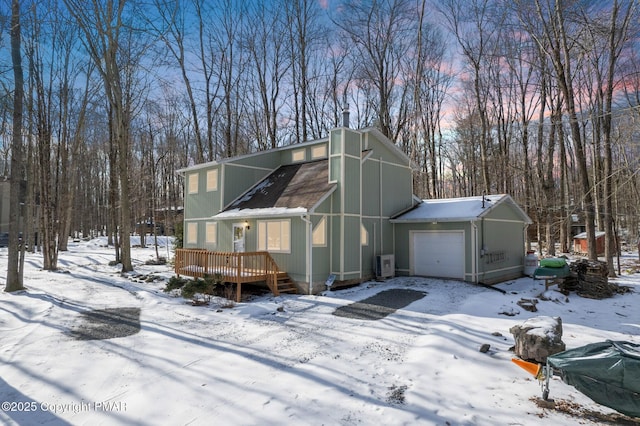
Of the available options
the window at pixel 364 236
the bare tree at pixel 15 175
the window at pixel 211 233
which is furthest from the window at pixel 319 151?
the bare tree at pixel 15 175

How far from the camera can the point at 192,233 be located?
56.5 ft

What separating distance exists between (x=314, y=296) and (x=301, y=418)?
7536mm

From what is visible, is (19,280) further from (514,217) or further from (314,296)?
(514,217)

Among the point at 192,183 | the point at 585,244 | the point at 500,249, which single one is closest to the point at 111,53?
the point at 192,183

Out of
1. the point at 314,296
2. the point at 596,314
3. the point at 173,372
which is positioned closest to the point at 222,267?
the point at 314,296

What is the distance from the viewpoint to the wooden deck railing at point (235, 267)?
38.5ft

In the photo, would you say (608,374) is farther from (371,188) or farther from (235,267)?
(371,188)

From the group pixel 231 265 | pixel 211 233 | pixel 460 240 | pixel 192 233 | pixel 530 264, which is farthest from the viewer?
pixel 192 233

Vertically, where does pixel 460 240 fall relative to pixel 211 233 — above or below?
below

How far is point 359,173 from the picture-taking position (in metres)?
13.7

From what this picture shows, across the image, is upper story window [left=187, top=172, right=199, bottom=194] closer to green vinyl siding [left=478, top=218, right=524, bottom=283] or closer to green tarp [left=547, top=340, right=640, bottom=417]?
green vinyl siding [left=478, top=218, right=524, bottom=283]

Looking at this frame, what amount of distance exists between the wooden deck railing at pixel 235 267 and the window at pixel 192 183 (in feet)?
13.3

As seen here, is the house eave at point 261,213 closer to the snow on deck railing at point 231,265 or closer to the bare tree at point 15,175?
the snow on deck railing at point 231,265

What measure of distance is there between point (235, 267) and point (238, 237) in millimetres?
2840
